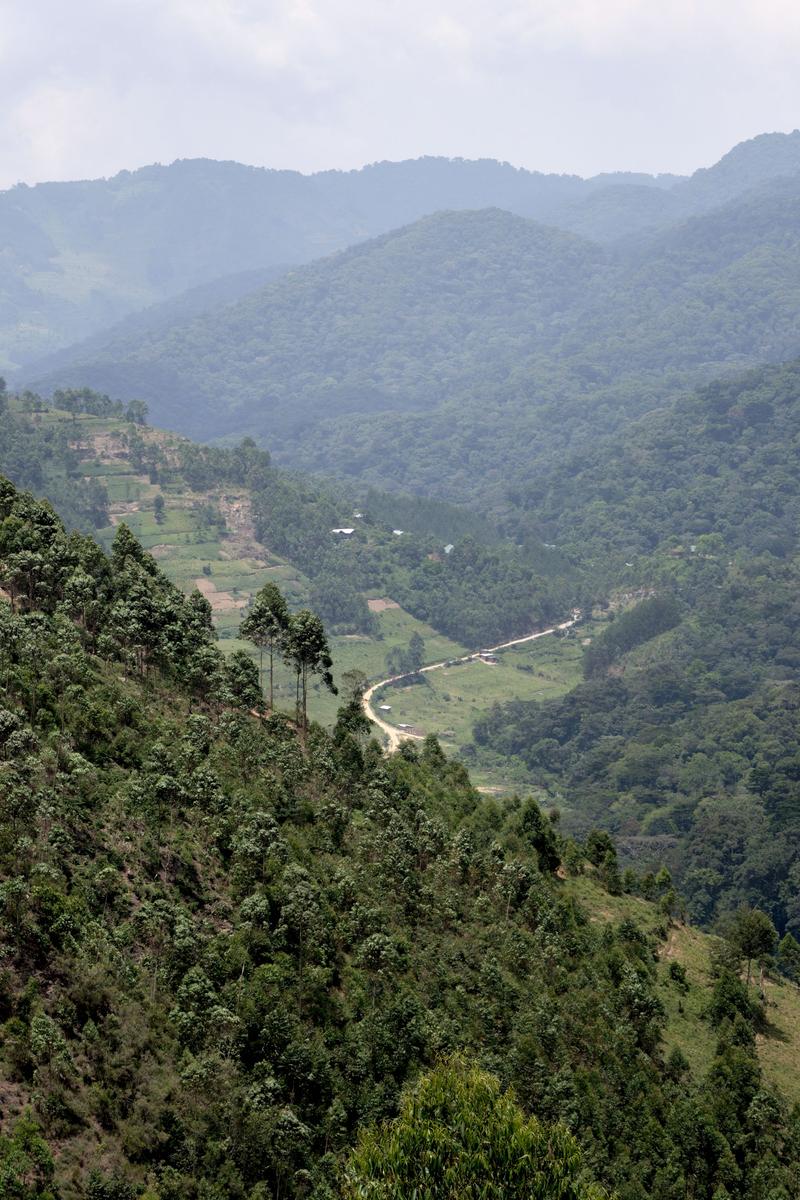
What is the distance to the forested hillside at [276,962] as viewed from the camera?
39125mm

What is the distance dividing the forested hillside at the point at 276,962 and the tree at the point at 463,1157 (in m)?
0.17

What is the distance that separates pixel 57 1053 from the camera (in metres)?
38.3

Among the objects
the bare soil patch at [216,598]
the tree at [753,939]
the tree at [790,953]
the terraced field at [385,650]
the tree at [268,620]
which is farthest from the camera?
the bare soil patch at [216,598]

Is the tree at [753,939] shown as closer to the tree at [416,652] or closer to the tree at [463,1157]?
the tree at [463,1157]

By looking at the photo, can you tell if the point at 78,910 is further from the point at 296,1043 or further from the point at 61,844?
the point at 296,1043

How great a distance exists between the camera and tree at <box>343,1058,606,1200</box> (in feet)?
111

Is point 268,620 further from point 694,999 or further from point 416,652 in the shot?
point 416,652

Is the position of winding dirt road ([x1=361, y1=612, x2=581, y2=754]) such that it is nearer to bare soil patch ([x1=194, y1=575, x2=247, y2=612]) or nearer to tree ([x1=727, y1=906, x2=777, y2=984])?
bare soil patch ([x1=194, y1=575, x2=247, y2=612])

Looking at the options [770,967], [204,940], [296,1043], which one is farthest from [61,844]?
[770,967]

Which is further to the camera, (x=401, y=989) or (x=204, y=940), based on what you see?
(x=401, y=989)

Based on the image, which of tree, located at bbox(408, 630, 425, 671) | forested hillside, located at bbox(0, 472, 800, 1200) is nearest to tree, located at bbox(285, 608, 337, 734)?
forested hillside, located at bbox(0, 472, 800, 1200)

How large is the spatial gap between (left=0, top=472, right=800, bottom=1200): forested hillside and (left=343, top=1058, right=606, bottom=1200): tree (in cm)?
17

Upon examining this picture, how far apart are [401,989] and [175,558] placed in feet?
464

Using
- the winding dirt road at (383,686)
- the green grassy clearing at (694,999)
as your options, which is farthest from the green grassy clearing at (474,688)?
the green grassy clearing at (694,999)
